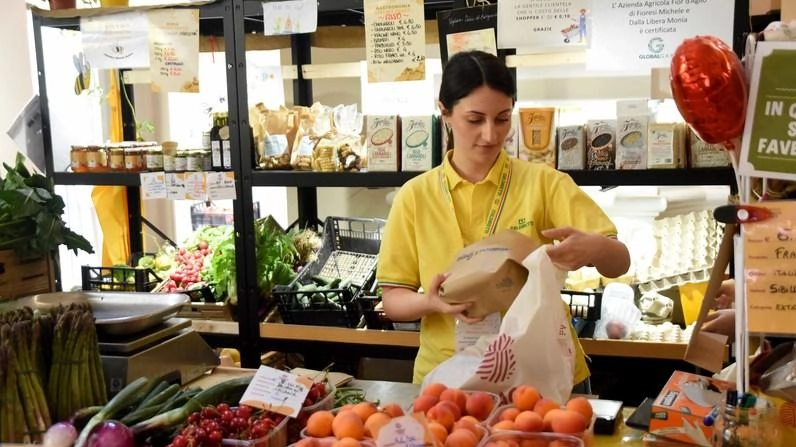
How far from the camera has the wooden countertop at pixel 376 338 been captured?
8.62 feet

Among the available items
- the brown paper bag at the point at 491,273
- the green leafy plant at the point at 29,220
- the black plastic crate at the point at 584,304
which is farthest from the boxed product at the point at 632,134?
the green leafy plant at the point at 29,220

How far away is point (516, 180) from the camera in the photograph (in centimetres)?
197

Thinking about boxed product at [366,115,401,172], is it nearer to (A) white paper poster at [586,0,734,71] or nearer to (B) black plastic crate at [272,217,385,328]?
(B) black plastic crate at [272,217,385,328]

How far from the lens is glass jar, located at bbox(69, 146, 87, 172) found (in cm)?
333

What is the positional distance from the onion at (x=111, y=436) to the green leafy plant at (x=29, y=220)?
138cm

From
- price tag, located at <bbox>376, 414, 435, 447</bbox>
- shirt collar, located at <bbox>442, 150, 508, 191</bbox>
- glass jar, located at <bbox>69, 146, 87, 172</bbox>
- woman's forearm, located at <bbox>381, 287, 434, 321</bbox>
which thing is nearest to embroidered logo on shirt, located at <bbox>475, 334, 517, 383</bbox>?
woman's forearm, located at <bbox>381, 287, 434, 321</bbox>

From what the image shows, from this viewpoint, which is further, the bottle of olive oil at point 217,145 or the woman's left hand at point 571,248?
the bottle of olive oil at point 217,145

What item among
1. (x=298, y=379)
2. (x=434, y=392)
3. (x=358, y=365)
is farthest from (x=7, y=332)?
(x=358, y=365)

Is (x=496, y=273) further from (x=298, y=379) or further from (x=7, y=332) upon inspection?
(x=7, y=332)

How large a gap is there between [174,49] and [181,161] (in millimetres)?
451

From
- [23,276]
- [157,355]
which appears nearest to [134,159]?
[23,276]

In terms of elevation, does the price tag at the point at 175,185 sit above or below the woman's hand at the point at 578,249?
above

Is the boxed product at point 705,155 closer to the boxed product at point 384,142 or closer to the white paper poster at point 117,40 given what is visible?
the boxed product at point 384,142

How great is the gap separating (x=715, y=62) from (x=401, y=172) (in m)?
1.56
